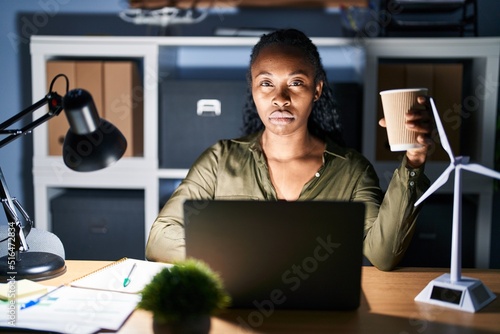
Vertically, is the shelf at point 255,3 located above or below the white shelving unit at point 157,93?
above

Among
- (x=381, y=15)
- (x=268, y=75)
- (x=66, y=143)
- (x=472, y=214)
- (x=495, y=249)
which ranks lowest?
(x=495, y=249)

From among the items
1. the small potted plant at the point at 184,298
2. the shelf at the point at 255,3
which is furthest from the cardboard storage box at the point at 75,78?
the small potted plant at the point at 184,298

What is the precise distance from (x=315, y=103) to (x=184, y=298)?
1.26 m

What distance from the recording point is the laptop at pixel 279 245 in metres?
1.05

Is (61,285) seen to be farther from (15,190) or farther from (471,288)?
(15,190)

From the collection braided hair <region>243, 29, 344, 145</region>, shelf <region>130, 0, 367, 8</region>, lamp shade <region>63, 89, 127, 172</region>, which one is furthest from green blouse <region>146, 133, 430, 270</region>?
shelf <region>130, 0, 367, 8</region>

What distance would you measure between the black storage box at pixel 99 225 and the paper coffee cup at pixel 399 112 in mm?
1550

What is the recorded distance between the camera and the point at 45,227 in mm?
2576

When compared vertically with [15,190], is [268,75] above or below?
above

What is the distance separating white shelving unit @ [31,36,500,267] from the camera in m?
2.43

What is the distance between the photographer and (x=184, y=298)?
903mm

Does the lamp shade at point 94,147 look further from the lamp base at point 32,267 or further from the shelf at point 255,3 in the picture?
the shelf at point 255,3

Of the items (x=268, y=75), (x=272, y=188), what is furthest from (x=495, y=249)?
(x=268, y=75)

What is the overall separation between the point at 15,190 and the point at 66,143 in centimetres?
181
